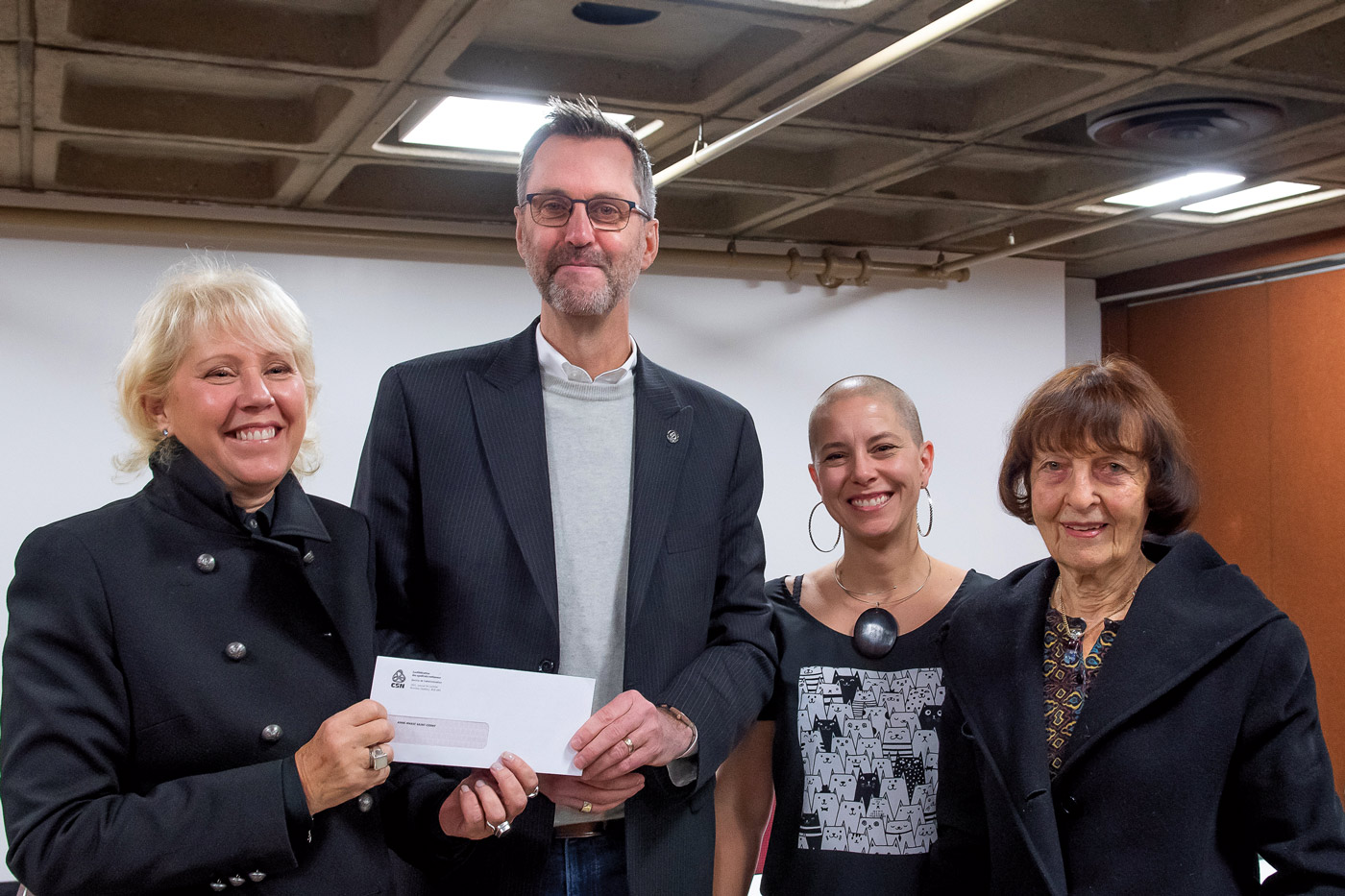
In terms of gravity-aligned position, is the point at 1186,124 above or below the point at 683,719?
above

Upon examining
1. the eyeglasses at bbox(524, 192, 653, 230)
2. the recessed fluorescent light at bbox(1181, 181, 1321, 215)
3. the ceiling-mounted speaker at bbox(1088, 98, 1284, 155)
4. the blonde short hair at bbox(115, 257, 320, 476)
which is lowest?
the blonde short hair at bbox(115, 257, 320, 476)

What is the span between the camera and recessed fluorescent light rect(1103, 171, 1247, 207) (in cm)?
517

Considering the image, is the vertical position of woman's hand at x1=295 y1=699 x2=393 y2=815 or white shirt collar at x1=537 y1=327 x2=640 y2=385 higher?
white shirt collar at x1=537 y1=327 x2=640 y2=385

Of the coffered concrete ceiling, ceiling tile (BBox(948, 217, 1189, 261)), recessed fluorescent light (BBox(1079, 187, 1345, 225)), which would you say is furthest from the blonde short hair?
ceiling tile (BBox(948, 217, 1189, 261))

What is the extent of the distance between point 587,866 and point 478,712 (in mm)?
428

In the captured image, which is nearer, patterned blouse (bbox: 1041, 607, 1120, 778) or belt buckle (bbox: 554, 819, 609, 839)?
patterned blouse (bbox: 1041, 607, 1120, 778)

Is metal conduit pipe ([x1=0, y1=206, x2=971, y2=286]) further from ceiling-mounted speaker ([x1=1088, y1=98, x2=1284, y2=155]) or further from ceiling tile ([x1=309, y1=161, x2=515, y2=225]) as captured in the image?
ceiling-mounted speaker ([x1=1088, y1=98, x2=1284, y2=155])

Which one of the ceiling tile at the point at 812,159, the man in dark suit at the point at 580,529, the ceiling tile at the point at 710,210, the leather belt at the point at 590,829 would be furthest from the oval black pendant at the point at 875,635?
→ the ceiling tile at the point at 710,210

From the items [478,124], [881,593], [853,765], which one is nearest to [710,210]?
[478,124]

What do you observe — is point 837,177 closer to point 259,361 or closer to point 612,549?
point 612,549

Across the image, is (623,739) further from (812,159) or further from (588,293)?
(812,159)

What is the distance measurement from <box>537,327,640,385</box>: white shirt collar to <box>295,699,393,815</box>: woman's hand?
0.74 meters

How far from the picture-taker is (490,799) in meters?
1.62

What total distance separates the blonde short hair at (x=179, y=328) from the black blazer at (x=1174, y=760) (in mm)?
1266
